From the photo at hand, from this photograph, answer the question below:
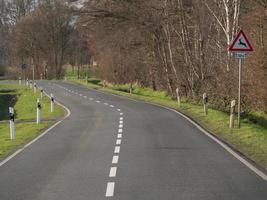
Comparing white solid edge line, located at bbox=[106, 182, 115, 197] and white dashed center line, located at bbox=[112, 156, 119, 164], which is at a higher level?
white solid edge line, located at bbox=[106, 182, 115, 197]

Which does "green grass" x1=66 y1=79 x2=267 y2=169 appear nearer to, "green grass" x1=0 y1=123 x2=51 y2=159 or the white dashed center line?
the white dashed center line

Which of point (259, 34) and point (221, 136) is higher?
point (259, 34)

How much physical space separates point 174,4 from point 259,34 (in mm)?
12628

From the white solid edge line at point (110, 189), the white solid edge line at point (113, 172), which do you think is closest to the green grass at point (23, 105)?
the white solid edge line at point (113, 172)

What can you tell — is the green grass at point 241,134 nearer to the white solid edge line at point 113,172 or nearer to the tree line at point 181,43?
the tree line at point 181,43

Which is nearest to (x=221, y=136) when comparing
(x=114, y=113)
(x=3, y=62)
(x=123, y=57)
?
(x=114, y=113)

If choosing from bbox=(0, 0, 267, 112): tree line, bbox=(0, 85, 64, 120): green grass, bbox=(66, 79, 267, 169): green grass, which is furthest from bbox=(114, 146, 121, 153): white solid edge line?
bbox=(0, 85, 64, 120): green grass

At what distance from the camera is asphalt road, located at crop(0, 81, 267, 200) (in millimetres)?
9047

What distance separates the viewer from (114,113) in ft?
94.3

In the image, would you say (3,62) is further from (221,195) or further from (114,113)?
(221,195)

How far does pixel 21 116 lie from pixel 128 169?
973 inches

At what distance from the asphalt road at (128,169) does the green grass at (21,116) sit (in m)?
0.78

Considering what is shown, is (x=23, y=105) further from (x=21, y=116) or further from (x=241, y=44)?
(x=241, y=44)

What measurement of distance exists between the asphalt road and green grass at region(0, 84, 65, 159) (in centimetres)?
78
